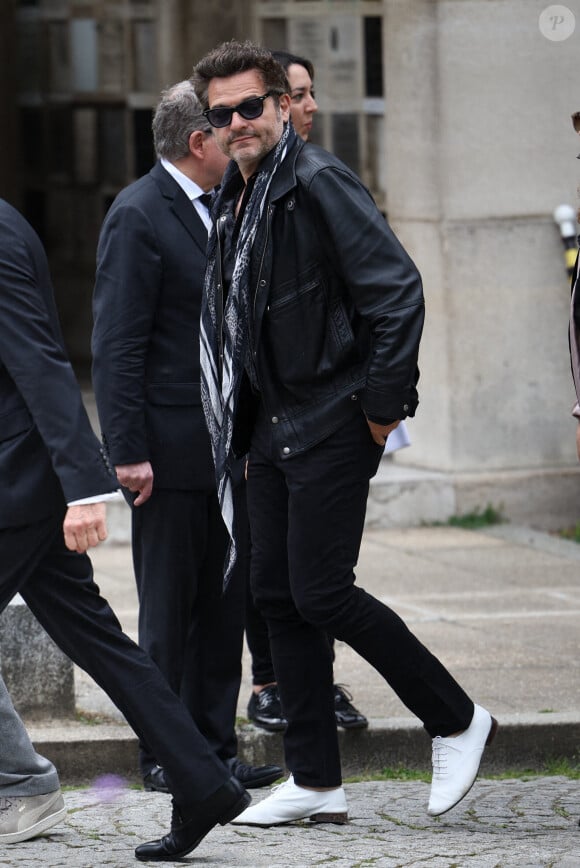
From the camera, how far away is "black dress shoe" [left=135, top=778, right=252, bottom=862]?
178 inches

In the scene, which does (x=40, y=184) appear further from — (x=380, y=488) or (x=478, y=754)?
→ (x=478, y=754)

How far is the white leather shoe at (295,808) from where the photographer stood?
16.1ft

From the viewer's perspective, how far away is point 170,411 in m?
5.26

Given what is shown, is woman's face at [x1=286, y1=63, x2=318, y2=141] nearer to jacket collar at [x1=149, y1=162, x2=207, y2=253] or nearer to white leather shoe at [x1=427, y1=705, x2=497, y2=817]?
jacket collar at [x1=149, y1=162, x2=207, y2=253]

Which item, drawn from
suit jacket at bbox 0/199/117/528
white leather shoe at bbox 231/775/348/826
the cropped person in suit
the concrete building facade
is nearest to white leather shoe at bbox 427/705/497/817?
white leather shoe at bbox 231/775/348/826

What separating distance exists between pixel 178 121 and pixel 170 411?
834mm

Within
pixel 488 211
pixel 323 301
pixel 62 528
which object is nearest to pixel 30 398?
pixel 62 528

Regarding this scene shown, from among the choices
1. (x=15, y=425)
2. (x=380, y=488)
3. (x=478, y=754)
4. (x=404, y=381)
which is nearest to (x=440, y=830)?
(x=478, y=754)

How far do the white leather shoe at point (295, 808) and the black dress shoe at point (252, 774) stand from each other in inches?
18.1

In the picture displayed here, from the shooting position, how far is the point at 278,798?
492cm

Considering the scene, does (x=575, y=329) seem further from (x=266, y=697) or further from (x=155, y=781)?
(x=155, y=781)

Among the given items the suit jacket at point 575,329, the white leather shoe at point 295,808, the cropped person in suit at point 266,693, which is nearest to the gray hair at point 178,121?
the cropped person in suit at point 266,693

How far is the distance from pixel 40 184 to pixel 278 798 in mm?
9993

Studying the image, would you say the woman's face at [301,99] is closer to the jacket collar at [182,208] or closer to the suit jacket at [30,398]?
the jacket collar at [182,208]
